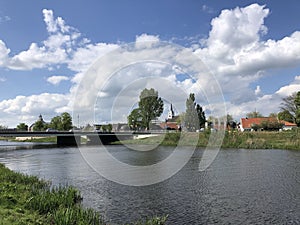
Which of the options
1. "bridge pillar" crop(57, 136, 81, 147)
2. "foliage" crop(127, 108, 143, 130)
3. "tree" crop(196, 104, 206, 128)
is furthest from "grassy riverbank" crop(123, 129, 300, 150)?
"foliage" crop(127, 108, 143, 130)

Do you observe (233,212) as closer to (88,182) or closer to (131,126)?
(88,182)

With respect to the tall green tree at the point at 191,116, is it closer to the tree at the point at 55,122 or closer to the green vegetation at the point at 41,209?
the tree at the point at 55,122

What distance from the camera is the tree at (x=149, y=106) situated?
11631cm

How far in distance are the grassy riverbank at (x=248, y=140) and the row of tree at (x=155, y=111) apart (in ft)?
90.5

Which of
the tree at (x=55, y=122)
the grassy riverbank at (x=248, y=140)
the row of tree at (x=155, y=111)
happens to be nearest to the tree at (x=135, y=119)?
the row of tree at (x=155, y=111)

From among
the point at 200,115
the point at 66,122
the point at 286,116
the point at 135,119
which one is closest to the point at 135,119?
the point at 135,119

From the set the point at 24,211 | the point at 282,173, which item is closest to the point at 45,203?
the point at 24,211

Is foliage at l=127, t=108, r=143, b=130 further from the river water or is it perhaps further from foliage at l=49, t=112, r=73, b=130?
the river water

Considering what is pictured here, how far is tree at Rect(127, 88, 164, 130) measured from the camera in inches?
4579

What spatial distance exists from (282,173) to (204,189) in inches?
436

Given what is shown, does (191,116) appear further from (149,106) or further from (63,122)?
(63,122)

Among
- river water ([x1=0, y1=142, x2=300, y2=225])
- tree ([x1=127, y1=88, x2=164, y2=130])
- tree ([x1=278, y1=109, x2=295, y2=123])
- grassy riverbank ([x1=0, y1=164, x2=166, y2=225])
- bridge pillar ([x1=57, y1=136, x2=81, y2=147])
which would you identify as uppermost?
tree ([x1=127, y1=88, x2=164, y2=130])

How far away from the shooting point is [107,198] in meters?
19.3

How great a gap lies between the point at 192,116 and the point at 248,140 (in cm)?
4586
